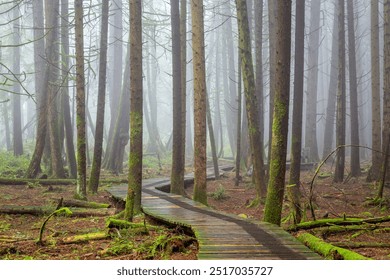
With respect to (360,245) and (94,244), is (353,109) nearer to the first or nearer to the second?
(360,245)

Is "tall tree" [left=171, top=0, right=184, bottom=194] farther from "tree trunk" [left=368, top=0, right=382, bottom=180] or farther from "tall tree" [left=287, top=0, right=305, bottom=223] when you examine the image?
"tree trunk" [left=368, top=0, right=382, bottom=180]

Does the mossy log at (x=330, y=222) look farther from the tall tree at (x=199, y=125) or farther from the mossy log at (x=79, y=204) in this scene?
the mossy log at (x=79, y=204)

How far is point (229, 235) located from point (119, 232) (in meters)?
1.95

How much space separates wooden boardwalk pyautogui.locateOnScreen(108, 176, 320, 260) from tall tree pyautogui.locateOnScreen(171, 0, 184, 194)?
97.4 inches

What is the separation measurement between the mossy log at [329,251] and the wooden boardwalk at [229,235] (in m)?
0.26

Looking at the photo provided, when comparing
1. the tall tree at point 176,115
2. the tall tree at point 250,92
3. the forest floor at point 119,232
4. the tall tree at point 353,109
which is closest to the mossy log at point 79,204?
the forest floor at point 119,232

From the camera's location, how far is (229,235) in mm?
7055

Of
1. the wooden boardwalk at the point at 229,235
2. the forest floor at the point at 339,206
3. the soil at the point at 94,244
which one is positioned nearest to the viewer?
the wooden boardwalk at the point at 229,235

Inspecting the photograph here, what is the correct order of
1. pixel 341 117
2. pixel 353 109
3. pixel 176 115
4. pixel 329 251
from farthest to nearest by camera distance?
pixel 353 109 < pixel 341 117 < pixel 176 115 < pixel 329 251

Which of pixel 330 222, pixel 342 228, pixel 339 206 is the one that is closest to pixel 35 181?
pixel 339 206

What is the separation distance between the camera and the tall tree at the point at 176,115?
43.0ft

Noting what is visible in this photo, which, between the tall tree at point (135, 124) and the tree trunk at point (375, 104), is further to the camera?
the tree trunk at point (375, 104)

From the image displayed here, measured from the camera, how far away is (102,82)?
1504 centimetres
